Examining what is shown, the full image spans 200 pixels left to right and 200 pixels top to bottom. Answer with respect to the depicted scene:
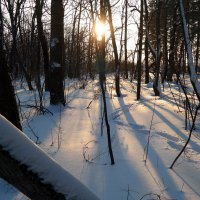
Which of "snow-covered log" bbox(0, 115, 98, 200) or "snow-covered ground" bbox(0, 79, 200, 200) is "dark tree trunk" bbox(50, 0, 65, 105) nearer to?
"snow-covered ground" bbox(0, 79, 200, 200)

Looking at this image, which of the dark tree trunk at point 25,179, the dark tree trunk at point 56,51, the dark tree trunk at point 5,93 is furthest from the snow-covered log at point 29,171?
the dark tree trunk at point 56,51

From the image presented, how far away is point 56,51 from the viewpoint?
7613 millimetres

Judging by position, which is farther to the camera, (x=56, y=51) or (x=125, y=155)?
(x=56, y=51)

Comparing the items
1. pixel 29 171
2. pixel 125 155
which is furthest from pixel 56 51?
pixel 29 171

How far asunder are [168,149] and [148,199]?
5.15 feet

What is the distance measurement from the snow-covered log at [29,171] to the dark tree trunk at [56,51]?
6.30 meters

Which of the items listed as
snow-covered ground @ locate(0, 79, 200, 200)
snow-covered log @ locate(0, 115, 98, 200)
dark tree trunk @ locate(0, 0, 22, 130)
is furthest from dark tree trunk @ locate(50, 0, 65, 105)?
snow-covered log @ locate(0, 115, 98, 200)

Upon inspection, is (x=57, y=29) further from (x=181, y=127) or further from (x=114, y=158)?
(x=114, y=158)

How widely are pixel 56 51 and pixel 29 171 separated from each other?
6.46m

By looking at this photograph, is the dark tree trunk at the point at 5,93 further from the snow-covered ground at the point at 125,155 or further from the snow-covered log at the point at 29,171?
the snow-covered log at the point at 29,171

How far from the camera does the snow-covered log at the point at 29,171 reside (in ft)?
4.42

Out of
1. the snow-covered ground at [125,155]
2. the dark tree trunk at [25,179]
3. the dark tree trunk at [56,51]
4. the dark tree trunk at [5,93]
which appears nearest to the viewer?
the dark tree trunk at [25,179]

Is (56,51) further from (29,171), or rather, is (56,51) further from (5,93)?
(29,171)

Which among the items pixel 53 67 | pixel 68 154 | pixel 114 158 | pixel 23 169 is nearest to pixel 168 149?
pixel 114 158
